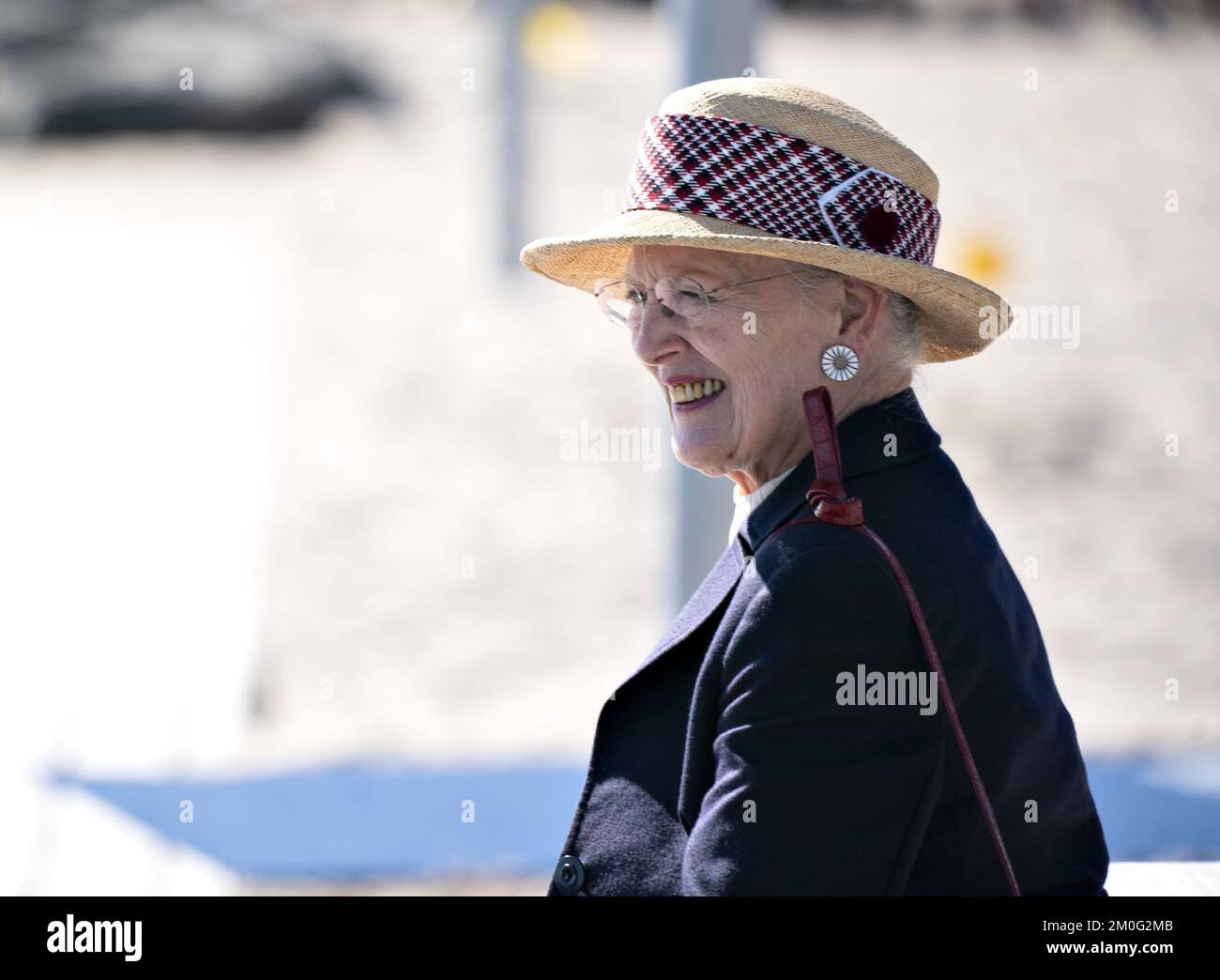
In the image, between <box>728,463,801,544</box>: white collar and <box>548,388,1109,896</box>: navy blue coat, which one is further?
<box>728,463,801,544</box>: white collar

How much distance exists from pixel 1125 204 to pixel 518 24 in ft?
17.5

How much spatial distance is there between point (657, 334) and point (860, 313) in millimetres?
267

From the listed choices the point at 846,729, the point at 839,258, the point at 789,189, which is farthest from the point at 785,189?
the point at 846,729

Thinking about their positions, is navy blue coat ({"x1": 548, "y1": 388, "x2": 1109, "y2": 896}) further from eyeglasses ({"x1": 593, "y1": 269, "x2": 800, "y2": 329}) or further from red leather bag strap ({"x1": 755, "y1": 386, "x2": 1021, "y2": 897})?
eyeglasses ({"x1": 593, "y1": 269, "x2": 800, "y2": 329})

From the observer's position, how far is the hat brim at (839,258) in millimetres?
1985

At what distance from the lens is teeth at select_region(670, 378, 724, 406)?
2.15m

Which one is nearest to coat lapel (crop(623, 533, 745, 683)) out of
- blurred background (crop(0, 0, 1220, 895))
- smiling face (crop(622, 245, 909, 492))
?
smiling face (crop(622, 245, 909, 492))

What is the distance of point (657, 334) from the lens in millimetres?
2150

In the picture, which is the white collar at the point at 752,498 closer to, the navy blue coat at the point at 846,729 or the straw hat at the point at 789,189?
the navy blue coat at the point at 846,729

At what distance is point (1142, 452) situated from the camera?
9.27m

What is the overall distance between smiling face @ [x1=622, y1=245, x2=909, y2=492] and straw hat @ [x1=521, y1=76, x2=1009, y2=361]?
2.2 inches

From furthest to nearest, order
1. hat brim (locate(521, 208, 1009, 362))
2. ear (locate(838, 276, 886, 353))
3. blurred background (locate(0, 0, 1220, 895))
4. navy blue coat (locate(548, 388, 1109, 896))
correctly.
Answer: blurred background (locate(0, 0, 1220, 895)) → ear (locate(838, 276, 886, 353)) → hat brim (locate(521, 208, 1009, 362)) → navy blue coat (locate(548, 388, 1109, 896))
